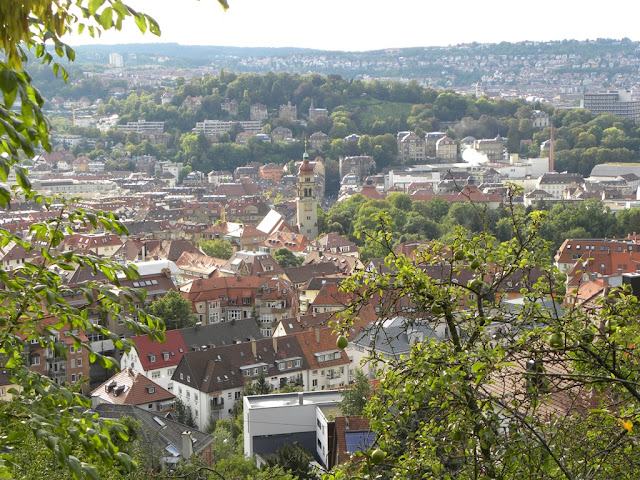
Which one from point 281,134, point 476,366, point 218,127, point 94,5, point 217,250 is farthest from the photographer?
point 218,127

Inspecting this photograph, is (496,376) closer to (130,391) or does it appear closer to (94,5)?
(94,5)

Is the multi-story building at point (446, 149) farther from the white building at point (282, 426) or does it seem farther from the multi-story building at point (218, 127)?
the white building at point (282, 426)

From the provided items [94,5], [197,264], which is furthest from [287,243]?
[94,5]

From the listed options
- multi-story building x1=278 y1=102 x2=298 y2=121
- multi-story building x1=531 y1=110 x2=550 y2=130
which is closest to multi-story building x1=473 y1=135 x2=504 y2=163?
multi-story building x1=531 y1=110 x2=550 y2=130

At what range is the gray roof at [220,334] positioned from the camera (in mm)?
35312

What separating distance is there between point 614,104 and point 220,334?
129 meters

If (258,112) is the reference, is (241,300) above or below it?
above

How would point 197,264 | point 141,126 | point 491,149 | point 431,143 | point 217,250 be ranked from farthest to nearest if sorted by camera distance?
point 141,126 < point 431,143 < point 491,149 < point 217,250 < point 197,264

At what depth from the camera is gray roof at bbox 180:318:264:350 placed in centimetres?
3531

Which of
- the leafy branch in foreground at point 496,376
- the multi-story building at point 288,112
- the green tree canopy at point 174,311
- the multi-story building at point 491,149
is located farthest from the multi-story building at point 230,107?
the leafy branch in foreground at point 496,376

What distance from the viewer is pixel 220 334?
→ 120 feet

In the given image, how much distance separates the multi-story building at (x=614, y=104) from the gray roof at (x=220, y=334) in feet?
406

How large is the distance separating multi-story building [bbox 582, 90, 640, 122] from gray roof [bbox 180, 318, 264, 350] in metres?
124

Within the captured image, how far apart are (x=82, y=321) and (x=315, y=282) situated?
41797 millimetres
